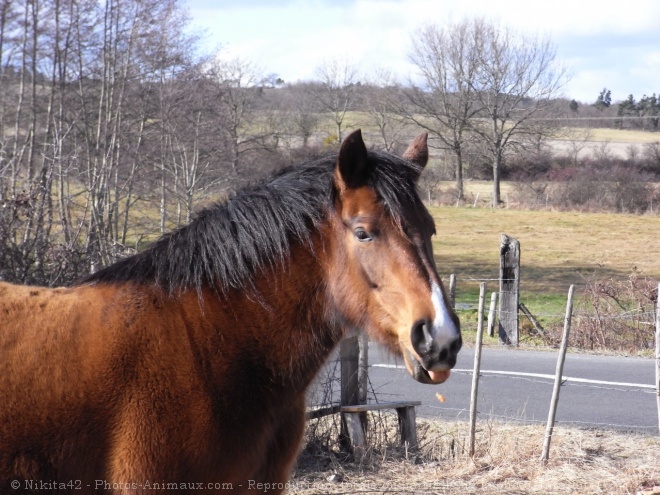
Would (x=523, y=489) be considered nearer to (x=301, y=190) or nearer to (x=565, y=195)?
(x=301, y=190)

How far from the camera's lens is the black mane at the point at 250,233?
3.02 metres

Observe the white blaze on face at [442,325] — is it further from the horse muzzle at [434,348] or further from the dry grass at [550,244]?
the dry grass at [550,244]

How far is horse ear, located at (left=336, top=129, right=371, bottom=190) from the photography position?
294 centimetres

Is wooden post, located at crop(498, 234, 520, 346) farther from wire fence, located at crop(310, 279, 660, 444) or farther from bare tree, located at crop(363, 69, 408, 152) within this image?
bare tree, located at crop(363, 69, 408, 152)

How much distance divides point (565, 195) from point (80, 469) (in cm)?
4041

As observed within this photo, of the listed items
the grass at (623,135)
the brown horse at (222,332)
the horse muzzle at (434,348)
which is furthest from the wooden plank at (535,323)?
the grass at (623,135)

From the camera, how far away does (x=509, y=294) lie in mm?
15273

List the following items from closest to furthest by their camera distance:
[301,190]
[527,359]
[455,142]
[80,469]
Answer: [80,469]
[301,190]
[527,359]
[455,142]

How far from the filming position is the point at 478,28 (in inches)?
1786

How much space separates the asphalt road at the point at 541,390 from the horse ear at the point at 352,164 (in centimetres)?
558

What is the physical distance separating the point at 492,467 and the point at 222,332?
4713 mm

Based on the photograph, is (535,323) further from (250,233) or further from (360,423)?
(250,233)

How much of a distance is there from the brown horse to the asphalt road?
5497mm

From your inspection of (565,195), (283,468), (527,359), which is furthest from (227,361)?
(565,195)
